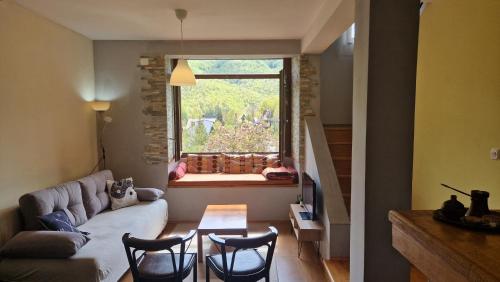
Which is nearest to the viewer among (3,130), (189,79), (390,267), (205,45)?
(390,267)

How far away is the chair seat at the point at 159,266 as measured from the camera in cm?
251

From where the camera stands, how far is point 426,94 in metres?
3.71

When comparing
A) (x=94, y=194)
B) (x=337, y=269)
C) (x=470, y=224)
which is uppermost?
(x=470, y=224)

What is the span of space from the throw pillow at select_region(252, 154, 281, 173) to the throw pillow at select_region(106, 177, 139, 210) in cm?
204

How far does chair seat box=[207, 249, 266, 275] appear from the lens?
255 centimetres

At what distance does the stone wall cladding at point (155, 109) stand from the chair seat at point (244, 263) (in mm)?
2555

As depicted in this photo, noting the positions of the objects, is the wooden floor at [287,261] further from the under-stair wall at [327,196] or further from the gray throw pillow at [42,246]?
the gray throw pillow at [42,246]

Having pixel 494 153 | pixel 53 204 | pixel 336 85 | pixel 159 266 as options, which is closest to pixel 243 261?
Result: pixel 159 266

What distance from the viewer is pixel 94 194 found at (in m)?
3.99

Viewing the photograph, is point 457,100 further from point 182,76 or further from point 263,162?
point 263,162

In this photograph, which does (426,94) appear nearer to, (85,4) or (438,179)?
(438,179)

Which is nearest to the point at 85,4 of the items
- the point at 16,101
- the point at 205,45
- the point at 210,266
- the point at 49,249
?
the point at 16,101

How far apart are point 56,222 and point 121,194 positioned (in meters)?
1.23

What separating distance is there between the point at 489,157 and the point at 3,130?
4.30 m
